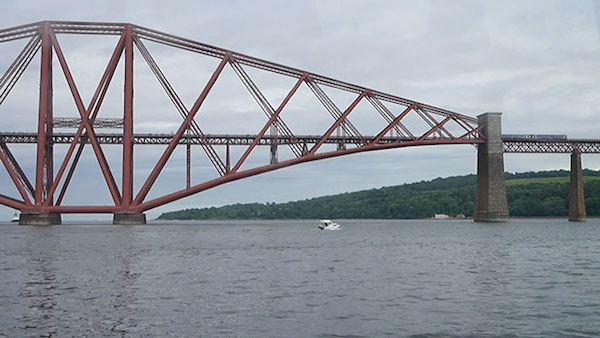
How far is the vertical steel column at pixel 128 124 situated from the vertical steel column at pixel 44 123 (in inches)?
378

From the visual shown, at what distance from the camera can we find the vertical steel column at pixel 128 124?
3465 inches

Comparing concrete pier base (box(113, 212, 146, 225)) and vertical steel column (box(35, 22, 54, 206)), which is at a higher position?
vertical steel column (box(35, 22, 54, 206))

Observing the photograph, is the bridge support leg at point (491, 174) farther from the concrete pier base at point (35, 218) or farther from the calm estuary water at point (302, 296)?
the calm estuary water at point (302, 296)

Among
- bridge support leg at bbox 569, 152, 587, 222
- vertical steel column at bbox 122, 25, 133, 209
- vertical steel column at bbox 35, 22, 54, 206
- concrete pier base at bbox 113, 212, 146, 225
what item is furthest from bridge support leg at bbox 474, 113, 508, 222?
vertical steel column at bbox 35, 22, 54, 206

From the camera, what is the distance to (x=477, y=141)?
10581 cm

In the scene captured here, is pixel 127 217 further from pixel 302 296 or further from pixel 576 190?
pixel 576 190

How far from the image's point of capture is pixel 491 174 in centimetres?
10388

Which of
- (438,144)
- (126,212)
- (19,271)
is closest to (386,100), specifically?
(438,144)

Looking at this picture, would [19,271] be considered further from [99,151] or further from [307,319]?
[99,151]

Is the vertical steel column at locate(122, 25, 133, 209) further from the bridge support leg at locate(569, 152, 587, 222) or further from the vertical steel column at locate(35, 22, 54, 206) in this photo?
the bridge support leg at locate(569, 152, 587, 222)

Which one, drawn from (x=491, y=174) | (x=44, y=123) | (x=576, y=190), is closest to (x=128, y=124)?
(x=44, y=123)

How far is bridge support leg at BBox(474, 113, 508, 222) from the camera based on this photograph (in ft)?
341

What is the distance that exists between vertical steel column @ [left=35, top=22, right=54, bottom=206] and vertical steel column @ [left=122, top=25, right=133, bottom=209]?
31.5 ft

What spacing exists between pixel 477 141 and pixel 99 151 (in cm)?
5319
